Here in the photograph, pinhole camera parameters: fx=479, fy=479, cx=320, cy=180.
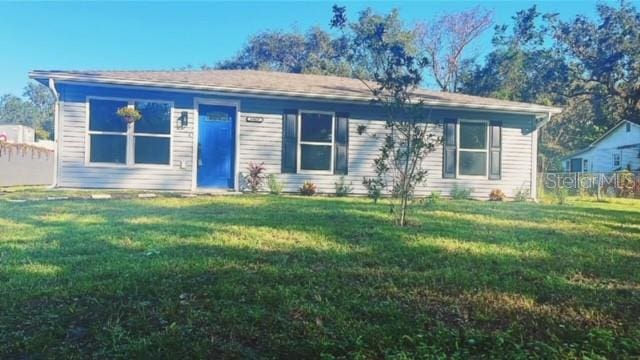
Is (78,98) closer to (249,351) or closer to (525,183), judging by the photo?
(249,351)

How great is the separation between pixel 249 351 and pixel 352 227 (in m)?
3.59

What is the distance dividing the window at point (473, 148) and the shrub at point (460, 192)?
0.38m

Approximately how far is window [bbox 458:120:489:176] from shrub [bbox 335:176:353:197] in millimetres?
3046

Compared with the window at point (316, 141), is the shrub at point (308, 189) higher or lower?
lower

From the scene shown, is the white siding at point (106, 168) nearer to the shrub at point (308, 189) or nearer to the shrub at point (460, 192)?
the shrub at point (308, 189)

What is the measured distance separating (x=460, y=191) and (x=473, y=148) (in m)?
1.23

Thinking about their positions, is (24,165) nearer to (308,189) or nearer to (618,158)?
(308,189)

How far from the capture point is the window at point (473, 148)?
41.1ft

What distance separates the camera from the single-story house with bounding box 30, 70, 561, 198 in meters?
10.4

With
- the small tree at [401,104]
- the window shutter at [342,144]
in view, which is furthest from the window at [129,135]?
the small tree at [401,104]

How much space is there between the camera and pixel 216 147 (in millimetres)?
11273

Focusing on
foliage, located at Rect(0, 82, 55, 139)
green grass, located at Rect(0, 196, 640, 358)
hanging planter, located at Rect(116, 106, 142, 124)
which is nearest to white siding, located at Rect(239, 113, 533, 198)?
hanging planter, located at Rect(116, 106, 142, 124)

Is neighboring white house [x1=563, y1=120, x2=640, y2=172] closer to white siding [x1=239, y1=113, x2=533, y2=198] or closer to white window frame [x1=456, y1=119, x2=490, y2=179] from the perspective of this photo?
white siding [x1=239, y1=113, x2=533, y2=198]

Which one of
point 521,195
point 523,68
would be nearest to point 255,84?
point 521,195
